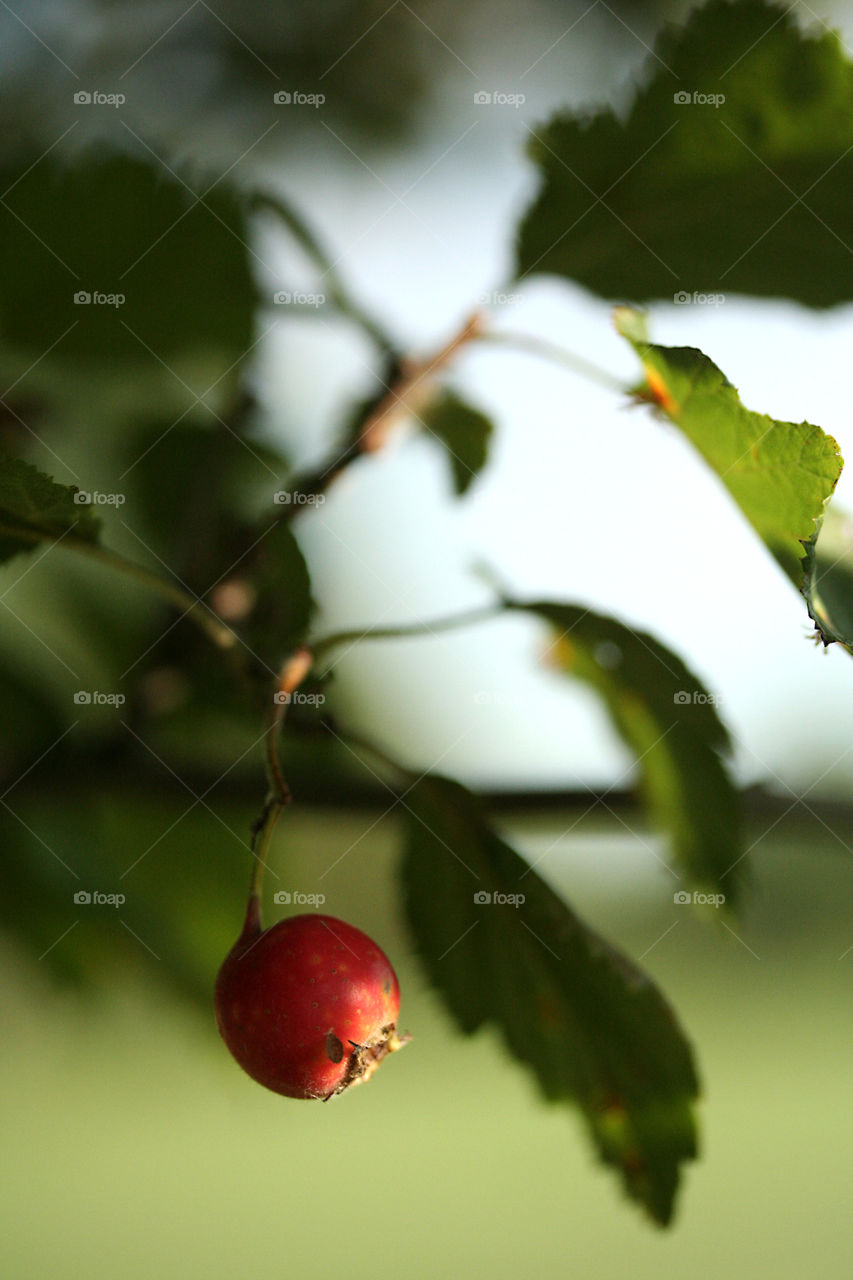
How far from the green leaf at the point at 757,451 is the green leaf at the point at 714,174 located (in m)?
0.29

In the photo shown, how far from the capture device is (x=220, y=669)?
1033 millimetres

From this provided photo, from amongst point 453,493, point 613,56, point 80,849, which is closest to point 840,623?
point 453,493
